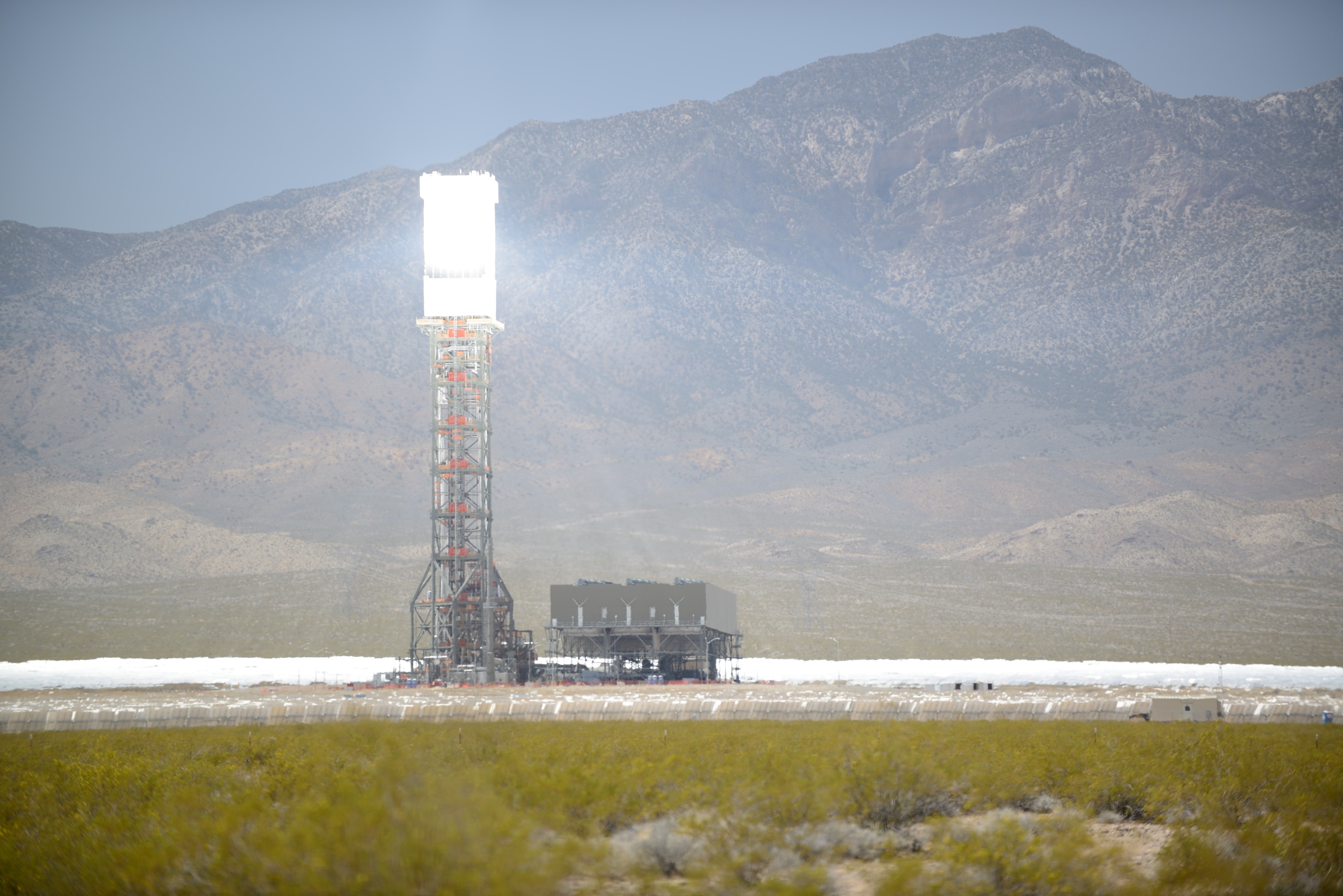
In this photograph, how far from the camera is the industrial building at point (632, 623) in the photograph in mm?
76188

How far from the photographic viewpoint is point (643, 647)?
256 ft

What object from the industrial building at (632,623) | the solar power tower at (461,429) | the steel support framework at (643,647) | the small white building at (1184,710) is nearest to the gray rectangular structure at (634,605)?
the industrial building at (632,623)

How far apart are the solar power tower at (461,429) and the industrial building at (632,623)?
3227 millimetres

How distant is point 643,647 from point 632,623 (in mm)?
2523

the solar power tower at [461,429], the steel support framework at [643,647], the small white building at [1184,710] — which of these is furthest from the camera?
the steel support framework at [643,647]

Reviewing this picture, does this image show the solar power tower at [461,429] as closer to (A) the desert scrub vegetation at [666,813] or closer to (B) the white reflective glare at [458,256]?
(B) the white reflective glare at [458,256]

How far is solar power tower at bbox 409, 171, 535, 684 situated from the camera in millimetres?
74812

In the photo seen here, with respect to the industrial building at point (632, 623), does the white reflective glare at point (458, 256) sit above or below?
above

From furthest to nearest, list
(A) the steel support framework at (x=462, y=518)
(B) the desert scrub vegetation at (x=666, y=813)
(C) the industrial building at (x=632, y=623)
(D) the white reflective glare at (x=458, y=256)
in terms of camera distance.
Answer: (D) the white reflective glare at (x=458, y=256)
(C) the industrial building at (x=632, y=623)
(A) the steel support framework at (x=462, y=518)
(B) the desert scrub vegetation at (x=666, y=813)

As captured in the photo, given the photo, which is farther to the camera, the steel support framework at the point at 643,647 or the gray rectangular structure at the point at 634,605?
the gray rectangular structure at the point at 634,605

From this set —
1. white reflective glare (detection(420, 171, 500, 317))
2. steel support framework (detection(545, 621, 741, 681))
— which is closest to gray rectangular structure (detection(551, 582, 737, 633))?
steel support framework (detection(545, 621, 741, 681))

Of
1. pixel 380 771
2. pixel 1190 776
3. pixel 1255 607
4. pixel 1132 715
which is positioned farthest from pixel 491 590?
pixel 1255 607

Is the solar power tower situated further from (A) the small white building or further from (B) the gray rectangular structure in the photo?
(A) the small white building

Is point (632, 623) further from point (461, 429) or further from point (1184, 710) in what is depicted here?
point (1184, 710)
